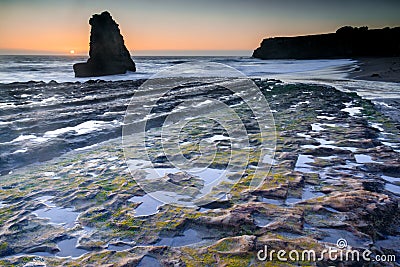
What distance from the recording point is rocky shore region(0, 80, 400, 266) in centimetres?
203

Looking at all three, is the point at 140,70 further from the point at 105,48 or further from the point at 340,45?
the point at 340,45

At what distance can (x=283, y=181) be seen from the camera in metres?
3.19

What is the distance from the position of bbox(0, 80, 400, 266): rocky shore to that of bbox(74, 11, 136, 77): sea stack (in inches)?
881

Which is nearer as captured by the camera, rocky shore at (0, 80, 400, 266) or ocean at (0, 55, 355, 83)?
rocky shore at (0, 80, 400, 266)

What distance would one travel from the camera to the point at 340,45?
7244 centimetres

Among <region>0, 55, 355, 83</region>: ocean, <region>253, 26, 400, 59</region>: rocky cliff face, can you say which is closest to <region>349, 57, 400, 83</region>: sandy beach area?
<region>0, 55, 355, 83</region>: ocean
